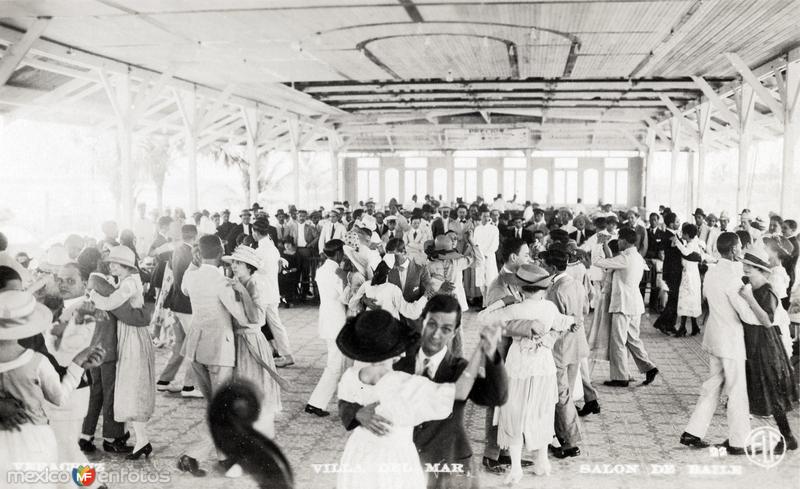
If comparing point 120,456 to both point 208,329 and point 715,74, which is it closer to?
point 208,329

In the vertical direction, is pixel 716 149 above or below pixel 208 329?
above

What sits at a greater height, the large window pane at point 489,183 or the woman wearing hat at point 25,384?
the large window pane at point 489,183

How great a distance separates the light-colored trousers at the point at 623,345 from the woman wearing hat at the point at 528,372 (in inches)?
88.0

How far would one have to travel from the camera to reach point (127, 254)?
4551mm

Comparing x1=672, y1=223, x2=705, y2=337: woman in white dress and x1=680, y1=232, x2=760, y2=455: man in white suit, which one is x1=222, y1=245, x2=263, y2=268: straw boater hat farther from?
x1=672, y1=223, x2=705, y2=337: woman in white dress

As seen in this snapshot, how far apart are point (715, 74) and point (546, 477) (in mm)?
8337

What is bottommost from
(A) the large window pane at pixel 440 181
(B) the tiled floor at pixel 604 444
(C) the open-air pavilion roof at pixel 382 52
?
(B) the tiled floor at pixel 604 444

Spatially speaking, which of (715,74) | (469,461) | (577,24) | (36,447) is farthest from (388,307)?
(715,74)

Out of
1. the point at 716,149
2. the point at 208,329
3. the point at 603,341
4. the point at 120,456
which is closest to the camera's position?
the point at 208,329

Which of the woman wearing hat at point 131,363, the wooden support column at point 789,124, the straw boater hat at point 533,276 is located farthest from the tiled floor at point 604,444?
the wooden support column at point 789,124

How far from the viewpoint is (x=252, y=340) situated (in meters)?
4.47

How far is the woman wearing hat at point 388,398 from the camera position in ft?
8.14

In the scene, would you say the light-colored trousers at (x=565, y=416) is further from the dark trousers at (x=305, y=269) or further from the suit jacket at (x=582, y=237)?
the dark trousers at (x=305, y=269)

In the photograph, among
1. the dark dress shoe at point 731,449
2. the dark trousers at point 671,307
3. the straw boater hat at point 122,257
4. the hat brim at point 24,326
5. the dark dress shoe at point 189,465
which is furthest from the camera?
the dark trousers at point 671,307
